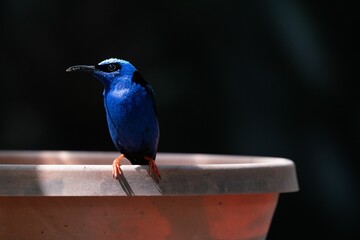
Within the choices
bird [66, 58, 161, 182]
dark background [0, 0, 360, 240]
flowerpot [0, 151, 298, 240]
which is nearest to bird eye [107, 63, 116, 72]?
bird [66, 58, 161, 182]

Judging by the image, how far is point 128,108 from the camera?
1729 mm

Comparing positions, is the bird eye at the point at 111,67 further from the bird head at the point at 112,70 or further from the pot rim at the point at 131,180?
the pot rim at the point at 131,180

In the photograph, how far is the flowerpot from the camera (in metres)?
1.35

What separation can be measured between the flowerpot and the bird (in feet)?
1.04

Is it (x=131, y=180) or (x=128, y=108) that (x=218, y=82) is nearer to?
(x=128, y=108)

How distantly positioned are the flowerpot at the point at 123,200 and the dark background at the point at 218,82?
1.73 metres

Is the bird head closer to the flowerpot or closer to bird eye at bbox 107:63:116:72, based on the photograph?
bird eye at bbox 107:63:116:72

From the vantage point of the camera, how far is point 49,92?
3.36 m

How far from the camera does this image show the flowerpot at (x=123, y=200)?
1350 millimetres

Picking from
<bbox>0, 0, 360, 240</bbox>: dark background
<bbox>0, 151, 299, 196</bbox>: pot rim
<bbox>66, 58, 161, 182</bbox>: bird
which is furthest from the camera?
<bbox>0, 0, 360, 240</bbox>: dark background

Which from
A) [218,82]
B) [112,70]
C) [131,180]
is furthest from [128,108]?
[218,82]

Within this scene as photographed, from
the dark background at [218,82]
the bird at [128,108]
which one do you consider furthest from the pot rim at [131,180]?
the dark background at [218,82]

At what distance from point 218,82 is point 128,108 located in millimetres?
1588

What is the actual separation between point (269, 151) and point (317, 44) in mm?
547
